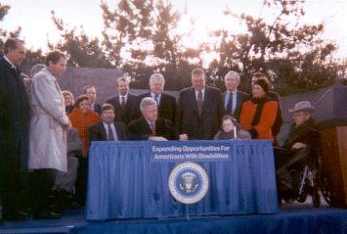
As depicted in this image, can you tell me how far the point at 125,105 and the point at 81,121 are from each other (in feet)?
1.91

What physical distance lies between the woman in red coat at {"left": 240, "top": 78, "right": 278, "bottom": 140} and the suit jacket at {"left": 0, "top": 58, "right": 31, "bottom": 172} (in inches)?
98.3

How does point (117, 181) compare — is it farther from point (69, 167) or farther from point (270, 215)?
point (69, 167)

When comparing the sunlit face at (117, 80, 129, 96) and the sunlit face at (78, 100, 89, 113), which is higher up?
the sunlit face at (117, 80, 129, 96)

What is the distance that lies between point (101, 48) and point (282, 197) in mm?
23554

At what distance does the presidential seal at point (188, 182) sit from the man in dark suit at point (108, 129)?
1.42 m

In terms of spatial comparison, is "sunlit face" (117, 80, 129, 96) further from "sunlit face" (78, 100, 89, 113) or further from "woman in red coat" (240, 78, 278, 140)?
"woman in red coat" (240, 78, 278, 140)

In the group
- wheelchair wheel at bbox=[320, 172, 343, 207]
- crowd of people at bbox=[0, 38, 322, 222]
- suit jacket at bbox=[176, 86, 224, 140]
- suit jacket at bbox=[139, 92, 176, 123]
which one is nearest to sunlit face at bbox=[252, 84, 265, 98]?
crowd of people at bbox=[0, 38, 322, 222]

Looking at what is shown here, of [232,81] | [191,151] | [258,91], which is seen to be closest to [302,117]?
[258,91]

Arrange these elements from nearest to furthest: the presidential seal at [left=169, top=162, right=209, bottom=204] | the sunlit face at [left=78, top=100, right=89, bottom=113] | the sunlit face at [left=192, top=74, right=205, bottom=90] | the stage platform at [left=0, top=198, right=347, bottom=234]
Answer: the stage platform at [left=0, top=198, right=347, bottom=234] < the presidential seal at [left=169, top=162, right=209, bottom=204] < the sunlit face at [left=192, top=74, right=205, bottom=90] < the sunlit face at [left=78, top=100, right=89, bottom=113]

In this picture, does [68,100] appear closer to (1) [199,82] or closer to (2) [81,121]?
(2) [81,121]

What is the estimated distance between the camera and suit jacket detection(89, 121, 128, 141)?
6.45 m

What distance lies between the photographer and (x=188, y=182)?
17.0 feet

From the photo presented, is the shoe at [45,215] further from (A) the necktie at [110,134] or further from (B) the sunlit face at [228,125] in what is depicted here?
(B) the sunlit face at [228,125]

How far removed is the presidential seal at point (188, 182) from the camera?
17.0 ft
